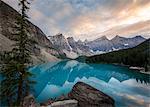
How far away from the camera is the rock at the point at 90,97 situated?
23.9m

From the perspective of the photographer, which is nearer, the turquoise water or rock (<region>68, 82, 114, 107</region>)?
rock (<region>68, 82, 114, 107</region>)

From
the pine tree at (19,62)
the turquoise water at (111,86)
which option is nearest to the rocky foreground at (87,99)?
the pine tree at (19,62)

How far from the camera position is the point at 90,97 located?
2428 centimetres

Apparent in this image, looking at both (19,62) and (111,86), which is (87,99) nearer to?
(19,62)

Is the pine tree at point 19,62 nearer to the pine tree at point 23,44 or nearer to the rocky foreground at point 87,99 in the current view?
the pine tree at point 23,44

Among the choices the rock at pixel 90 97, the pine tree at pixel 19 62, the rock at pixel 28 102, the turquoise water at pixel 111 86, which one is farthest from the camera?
the turquoise water at pixel 111 86

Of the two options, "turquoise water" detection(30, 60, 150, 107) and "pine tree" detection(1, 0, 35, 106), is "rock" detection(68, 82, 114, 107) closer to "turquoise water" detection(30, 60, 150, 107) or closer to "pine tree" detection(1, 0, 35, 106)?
"pine tree" detection(1, 0, 35, 106)

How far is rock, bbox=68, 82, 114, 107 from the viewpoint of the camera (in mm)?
23891

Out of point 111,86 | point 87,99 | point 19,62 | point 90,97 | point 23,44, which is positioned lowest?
point 111,86

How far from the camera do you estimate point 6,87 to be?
2353cm

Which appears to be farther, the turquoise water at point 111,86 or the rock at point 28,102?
the turquoise water at point 111,86

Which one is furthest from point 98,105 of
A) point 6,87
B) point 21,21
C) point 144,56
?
point 144,56

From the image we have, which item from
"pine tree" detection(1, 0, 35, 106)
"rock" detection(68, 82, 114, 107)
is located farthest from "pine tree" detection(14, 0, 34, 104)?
"rock" detection(68, 82, 114, 107)

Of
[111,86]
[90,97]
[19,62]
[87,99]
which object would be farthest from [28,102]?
[111,86]
